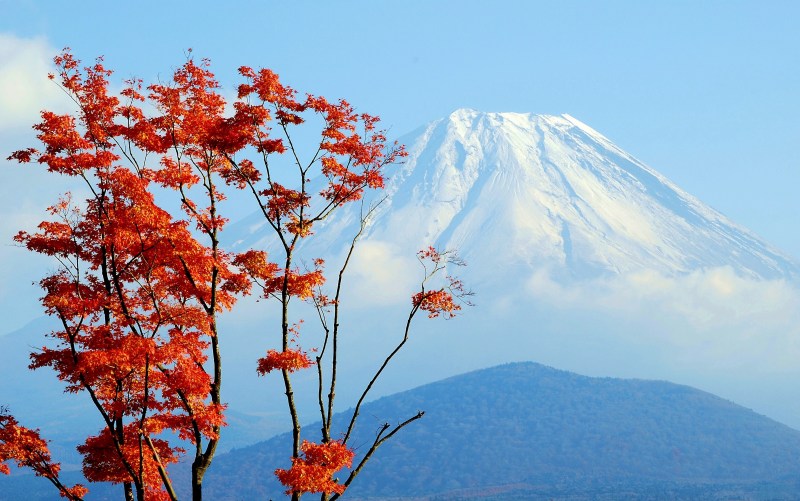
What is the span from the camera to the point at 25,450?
2234cm

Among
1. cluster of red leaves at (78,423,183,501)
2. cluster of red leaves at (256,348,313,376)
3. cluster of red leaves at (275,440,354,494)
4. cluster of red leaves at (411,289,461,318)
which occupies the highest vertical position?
cluster of red leaves at (411,289,461,318)

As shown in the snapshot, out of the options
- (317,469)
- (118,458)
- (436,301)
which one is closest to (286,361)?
(317,469)

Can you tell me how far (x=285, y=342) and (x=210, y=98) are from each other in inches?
235

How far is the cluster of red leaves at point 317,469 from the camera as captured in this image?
828 inches

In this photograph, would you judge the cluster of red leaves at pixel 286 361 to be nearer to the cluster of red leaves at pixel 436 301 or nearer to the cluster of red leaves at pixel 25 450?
the cluster of red leaves at pixel 436 301

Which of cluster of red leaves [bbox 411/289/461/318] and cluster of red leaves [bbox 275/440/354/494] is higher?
cluster of red leaves [bbox 411/289/461/318]

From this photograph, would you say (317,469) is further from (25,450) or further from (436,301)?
(25,450)

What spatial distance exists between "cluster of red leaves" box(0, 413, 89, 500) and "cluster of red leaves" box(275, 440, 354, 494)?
5.12 metres

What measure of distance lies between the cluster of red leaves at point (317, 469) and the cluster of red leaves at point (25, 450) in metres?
5.12

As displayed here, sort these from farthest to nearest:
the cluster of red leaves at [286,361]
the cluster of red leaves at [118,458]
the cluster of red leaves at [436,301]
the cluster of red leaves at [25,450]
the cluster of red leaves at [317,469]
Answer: the cluster of red leaves at [436,301] < the cluster of red leaves at [118,458] < the cluster of red leaves at [25,450] < the cluster of red leaves at [286,361] < the cluster of red leaves at [317,469]

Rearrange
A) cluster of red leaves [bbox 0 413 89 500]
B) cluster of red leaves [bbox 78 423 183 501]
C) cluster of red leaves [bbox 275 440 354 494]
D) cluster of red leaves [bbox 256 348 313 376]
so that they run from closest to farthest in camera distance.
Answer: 1. cluster of red leaves [bbox 275 440 354 494]
2. cluster of red leaves [bbox 256 348 313 376]
3. cluster of red leaves [bbox 0 413 89 500]
4. cluster of red leaves [bbox 78 423 183 501]

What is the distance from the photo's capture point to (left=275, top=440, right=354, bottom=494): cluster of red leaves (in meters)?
21.0

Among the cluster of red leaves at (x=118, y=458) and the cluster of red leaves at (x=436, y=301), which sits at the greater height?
the cluster of red leaves at (x=436, y=301)

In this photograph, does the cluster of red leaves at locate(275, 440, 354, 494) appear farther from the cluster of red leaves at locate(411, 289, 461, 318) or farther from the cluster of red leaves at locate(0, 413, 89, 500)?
the cluster of red leaves at locate(0, 413, 89, 500)
